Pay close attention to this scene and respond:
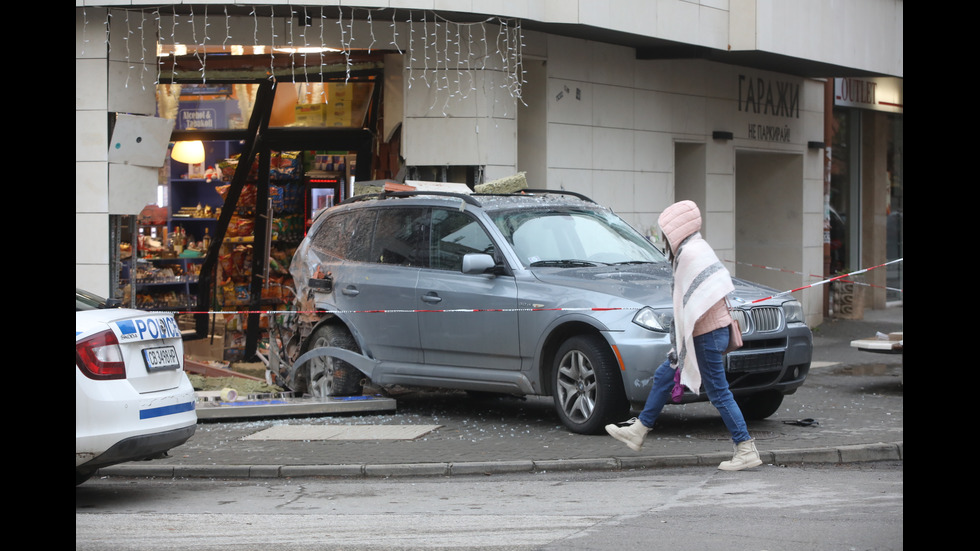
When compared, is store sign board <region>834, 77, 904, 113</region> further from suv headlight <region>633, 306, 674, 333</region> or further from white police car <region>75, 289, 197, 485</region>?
white police car <region>75, 289, 197, 485</region>

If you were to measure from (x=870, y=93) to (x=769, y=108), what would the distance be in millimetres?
4127

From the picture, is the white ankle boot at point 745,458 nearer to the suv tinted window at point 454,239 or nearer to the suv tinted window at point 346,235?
the suv tinted window at point 454,239

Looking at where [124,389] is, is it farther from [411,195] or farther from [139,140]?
[139,140]

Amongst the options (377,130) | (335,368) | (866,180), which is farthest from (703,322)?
(866,180)

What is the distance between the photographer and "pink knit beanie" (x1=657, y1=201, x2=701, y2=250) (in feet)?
26.8

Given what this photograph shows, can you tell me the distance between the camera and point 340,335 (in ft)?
37.5

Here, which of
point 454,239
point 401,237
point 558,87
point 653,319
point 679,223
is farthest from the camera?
point 558,87

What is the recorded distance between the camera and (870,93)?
22.5 meters

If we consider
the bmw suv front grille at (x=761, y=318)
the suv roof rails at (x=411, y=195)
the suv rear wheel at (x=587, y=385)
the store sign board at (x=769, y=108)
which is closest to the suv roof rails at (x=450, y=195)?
the suv roof rails at (x=411, y=195)

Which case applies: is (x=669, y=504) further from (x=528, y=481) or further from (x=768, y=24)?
(x=768, y=24)

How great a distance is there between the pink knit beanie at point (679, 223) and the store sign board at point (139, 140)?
694 cm
